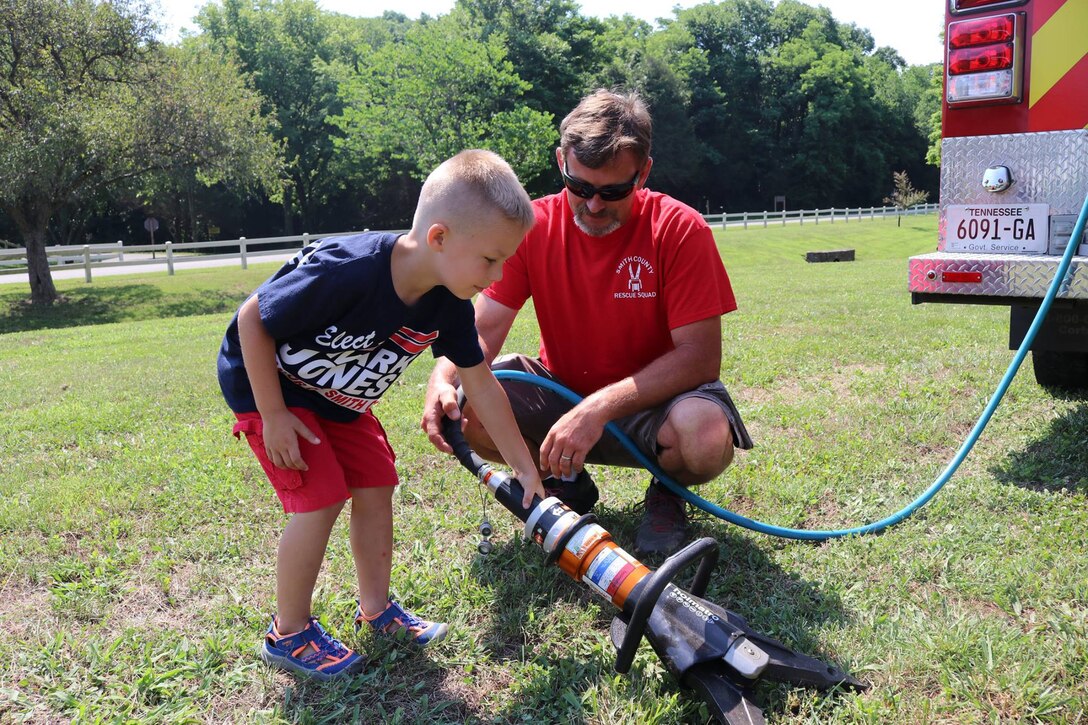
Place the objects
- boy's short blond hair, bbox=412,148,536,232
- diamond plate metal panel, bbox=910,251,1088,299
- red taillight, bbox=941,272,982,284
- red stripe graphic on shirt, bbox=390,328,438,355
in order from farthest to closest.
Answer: red taillight, bbox=941,272,982,284, diamond plate metal panel, bbox=910,251,1088,299, red stripe graphic on shirt, bbox=390,328,438,355, boy's short blond hair, bbox=412,148,536,232

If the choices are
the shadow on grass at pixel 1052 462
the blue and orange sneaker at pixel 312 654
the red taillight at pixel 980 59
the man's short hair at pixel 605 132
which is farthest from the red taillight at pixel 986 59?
the blue and orange sneaker at pixel 312 654

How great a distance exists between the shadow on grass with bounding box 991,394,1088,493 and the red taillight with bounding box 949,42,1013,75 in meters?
1.71

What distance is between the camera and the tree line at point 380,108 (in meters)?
17.8

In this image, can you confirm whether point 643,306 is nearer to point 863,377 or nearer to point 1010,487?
point 1010,487

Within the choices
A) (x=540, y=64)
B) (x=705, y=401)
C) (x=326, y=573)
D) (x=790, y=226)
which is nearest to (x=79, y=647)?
(x=326, y=573)

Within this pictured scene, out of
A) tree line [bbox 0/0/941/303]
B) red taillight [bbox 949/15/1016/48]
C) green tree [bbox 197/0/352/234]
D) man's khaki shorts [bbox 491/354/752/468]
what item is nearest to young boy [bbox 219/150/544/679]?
man's khaki shorts [bbox 491/354/752/468]

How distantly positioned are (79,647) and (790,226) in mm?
37557

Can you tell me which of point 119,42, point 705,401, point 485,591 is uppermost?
point 119,42

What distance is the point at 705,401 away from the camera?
297cm

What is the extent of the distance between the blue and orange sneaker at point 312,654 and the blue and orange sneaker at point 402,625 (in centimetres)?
15

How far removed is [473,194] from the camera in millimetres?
2145

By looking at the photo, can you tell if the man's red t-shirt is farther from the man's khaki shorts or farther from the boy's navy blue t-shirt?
the boy's navy blue t-shirt

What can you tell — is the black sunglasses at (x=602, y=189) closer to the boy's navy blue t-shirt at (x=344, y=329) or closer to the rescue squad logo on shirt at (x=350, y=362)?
the boy's navy blue t-shirt at (x=344, y=329)

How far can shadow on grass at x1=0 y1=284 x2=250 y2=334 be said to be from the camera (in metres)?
16.3
